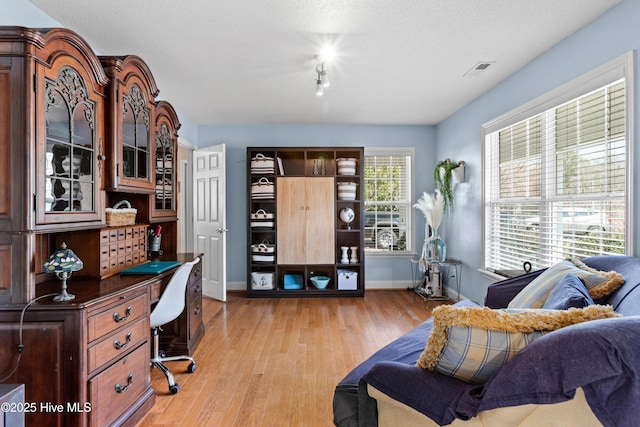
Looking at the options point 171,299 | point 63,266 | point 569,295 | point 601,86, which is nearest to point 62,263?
point 63,266

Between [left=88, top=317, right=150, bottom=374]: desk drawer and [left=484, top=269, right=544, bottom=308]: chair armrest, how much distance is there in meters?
2.29

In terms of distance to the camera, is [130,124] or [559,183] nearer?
A: [130,124]

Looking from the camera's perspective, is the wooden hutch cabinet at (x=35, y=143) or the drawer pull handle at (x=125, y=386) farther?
the drawer pull handle at (x=125, y=386)

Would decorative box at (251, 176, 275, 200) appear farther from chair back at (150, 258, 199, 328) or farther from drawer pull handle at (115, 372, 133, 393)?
drawer pull handle at (115, 372, 133, 393)

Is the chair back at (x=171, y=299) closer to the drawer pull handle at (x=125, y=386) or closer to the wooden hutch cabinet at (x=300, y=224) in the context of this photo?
the drawer pull handle at (x=125, y=386)

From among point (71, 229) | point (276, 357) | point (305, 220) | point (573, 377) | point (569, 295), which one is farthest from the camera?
point (305, 220)

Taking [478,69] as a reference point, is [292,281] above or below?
below

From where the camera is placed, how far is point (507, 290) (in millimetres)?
2301

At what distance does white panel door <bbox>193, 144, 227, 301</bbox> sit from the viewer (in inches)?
170

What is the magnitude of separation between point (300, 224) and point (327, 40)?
2612mm

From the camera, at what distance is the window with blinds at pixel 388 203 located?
519 cm

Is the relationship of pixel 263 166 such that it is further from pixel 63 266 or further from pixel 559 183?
pixel 559 183

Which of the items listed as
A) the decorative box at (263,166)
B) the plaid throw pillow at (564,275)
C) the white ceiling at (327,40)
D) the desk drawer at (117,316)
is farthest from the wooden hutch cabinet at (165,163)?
the plaid throw pillow at (564,275)

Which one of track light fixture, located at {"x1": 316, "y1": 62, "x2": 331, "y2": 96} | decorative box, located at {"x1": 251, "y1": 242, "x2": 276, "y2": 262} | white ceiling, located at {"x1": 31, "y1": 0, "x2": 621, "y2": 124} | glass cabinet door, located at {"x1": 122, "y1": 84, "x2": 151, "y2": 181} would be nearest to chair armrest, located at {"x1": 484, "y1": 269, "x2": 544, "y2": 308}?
white ceiling, located at {"x1": 31, "y1": 0, "x2": 621, "y2": 124}
